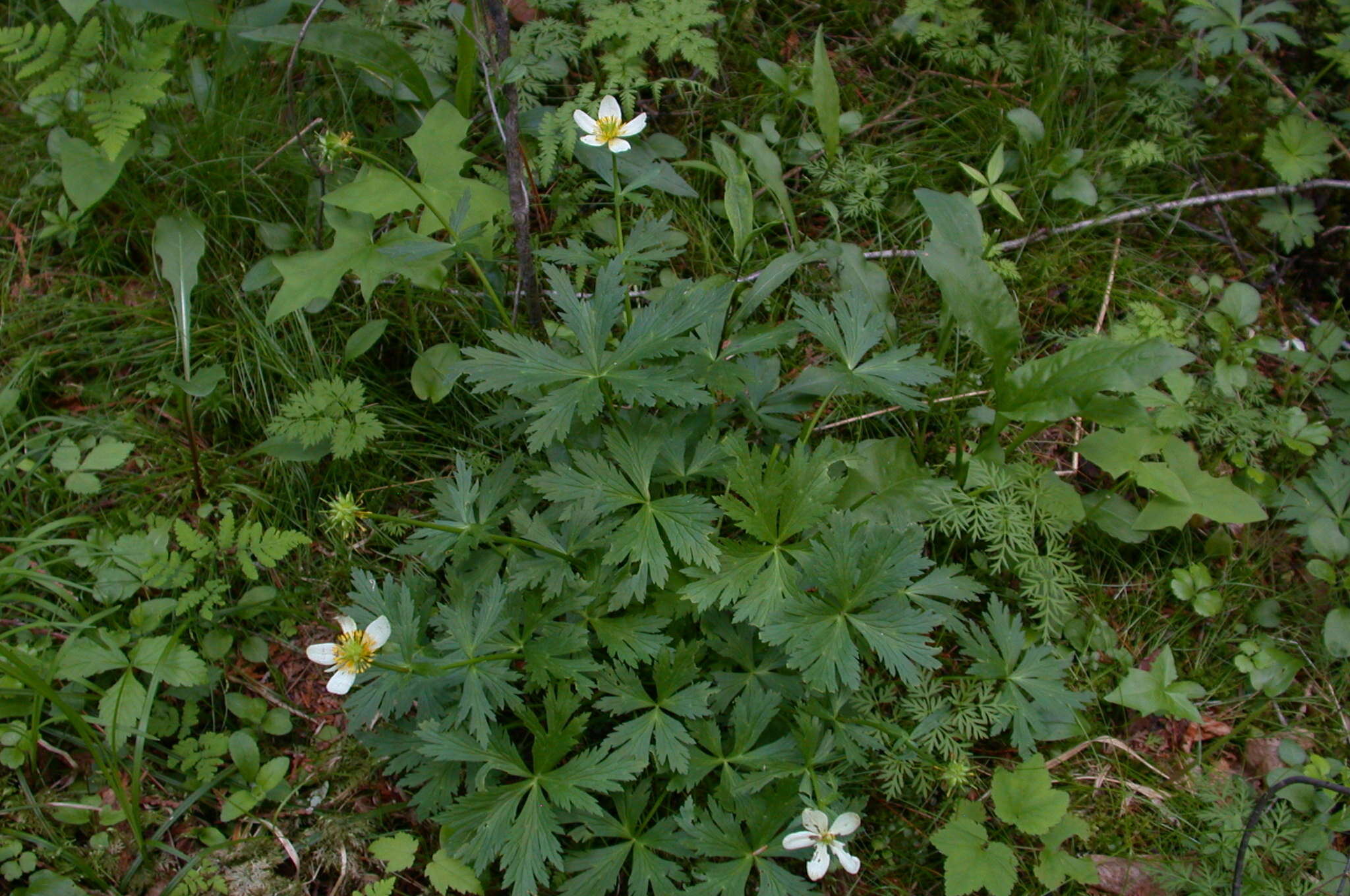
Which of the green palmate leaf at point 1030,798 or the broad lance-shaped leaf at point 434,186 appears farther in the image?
the broad lance-shaped leaf at point 434,186

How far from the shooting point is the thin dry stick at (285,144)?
8.73 feet

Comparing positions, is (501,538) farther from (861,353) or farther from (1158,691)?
(1158,691)

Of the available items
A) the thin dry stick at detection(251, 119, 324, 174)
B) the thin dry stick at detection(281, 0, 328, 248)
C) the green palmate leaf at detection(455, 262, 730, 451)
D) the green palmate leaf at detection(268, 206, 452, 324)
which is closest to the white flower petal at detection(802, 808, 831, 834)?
the green palmate leaf at detection(455, 262, 730, 451)

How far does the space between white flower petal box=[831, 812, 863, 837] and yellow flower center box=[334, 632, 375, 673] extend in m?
1.03

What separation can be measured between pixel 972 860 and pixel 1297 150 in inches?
95.7

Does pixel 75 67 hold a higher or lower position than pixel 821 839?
higher

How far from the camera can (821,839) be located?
1.90 metres

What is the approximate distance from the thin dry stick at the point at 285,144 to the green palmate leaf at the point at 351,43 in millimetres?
209

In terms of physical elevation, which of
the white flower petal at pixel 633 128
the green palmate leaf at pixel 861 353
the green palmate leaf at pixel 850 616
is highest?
the white flower petal at pixel 633 128

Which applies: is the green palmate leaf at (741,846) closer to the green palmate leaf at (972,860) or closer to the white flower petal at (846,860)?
the white flower petal at (846,860)

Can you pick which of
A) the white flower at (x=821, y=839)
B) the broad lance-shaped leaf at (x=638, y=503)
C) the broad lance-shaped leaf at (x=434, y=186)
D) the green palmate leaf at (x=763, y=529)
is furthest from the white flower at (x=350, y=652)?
the broad lance-shaped leaf at (x=434, y=186)

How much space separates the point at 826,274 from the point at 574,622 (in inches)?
53.4

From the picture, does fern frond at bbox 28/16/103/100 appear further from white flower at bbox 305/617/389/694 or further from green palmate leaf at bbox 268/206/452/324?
white flower at bbox 305/617/389/694

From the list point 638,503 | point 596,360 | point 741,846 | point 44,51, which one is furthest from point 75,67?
point 741,846
